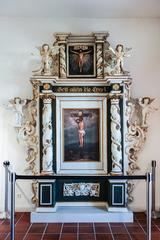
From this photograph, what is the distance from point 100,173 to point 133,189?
735mm

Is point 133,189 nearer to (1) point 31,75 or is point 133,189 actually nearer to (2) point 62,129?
(2) point 62,129

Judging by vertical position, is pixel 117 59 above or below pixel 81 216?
above

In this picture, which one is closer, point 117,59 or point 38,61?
point 117,59

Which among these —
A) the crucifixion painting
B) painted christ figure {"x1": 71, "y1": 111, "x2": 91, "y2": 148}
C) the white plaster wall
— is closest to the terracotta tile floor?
the white plaster wall

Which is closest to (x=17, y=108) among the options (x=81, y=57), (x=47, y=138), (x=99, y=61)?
(x=47, y=138)

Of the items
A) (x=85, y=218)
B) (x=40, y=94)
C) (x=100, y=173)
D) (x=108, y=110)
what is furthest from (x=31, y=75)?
(x=85, y=218)

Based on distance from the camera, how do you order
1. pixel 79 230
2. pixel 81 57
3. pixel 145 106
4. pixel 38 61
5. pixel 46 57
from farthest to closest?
pixel 38 61 → pixel 81 57 → pixel 145 106 → pixel 46 57 → pixel 79 230

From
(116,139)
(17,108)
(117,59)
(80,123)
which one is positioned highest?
(117,59)

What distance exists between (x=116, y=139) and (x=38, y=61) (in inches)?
81.4

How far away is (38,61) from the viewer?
582 cm

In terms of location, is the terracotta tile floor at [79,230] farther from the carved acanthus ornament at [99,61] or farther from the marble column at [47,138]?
the carved acanthus ornament at [99,61]

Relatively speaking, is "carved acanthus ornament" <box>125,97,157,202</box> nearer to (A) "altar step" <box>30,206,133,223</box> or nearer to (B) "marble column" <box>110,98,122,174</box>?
(B) "marble column" <box>110,98,122,174</box>

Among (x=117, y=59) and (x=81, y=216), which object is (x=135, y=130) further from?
(x=81, y=216)

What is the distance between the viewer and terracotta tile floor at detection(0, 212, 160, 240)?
14.6 ft
